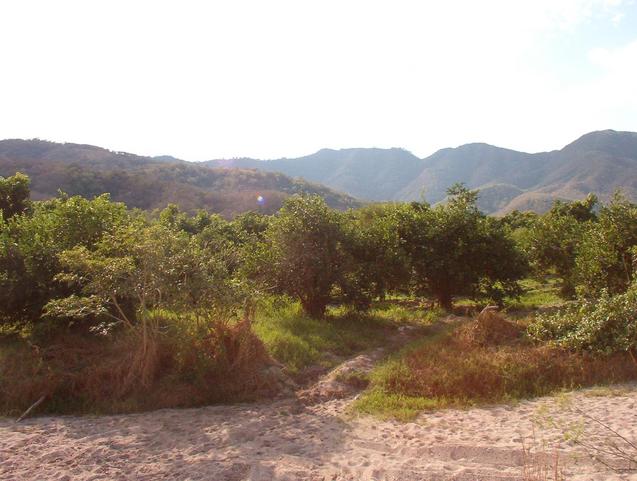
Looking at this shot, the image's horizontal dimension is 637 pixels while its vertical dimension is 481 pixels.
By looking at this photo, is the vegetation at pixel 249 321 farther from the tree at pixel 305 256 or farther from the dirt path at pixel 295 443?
the dirt path at pixel 295 443

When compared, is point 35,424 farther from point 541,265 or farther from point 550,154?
point 550,154

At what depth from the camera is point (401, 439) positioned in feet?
22.0

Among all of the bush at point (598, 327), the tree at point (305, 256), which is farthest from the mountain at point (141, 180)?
the bush at point (598, 327)

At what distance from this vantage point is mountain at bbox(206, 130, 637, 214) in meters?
89.9

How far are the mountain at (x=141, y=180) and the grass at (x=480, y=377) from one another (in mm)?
31021

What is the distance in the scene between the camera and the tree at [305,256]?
12.9 m

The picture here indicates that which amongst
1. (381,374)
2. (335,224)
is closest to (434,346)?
(381,374)

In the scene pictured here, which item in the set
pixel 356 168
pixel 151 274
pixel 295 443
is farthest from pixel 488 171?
pixel 295 443

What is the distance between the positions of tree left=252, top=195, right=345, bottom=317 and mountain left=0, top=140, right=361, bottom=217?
25815 mm

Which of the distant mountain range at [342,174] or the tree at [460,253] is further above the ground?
the distant mountain range at [342,174]

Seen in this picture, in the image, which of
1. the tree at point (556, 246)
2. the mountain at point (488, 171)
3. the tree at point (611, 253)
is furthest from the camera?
the mountain at point (488, 171)

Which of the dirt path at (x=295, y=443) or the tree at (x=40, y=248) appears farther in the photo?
the tree at (x=40, y=248)

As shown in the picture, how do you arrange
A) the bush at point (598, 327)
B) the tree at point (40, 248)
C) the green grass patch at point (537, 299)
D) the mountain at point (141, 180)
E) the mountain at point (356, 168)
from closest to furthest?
the bush at point (598, 327)
the tree at point (40, 248)
the green grass patch at point (537, 299)
the mountain at point (141, 180)
the mountain at point (356, 168)

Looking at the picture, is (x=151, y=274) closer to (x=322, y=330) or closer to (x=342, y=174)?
(x=322, y=330)
